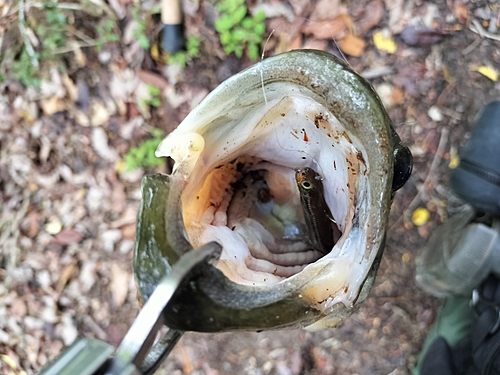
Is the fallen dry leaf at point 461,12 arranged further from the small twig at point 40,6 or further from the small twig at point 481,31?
the small twig at point 40,6

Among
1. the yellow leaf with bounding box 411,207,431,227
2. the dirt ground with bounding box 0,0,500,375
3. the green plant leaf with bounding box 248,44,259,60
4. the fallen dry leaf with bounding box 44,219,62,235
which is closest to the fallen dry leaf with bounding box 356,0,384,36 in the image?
the dirt ground with bounding box 0,0,500,375

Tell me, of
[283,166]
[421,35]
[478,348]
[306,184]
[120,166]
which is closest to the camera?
[306,184]

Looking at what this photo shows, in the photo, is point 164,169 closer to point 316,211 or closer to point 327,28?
point 327,28

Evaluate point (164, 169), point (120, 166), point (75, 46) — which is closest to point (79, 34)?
point (75, 46)

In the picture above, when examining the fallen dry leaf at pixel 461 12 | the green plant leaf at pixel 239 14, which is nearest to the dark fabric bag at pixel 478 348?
the fallen dry leaf at pixel 461 12

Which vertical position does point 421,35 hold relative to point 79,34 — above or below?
below

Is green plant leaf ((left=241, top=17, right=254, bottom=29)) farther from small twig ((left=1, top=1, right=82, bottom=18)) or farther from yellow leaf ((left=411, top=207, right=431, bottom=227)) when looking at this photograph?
yellow leaf ((left=411, top=207, right=431, bottom=227))
